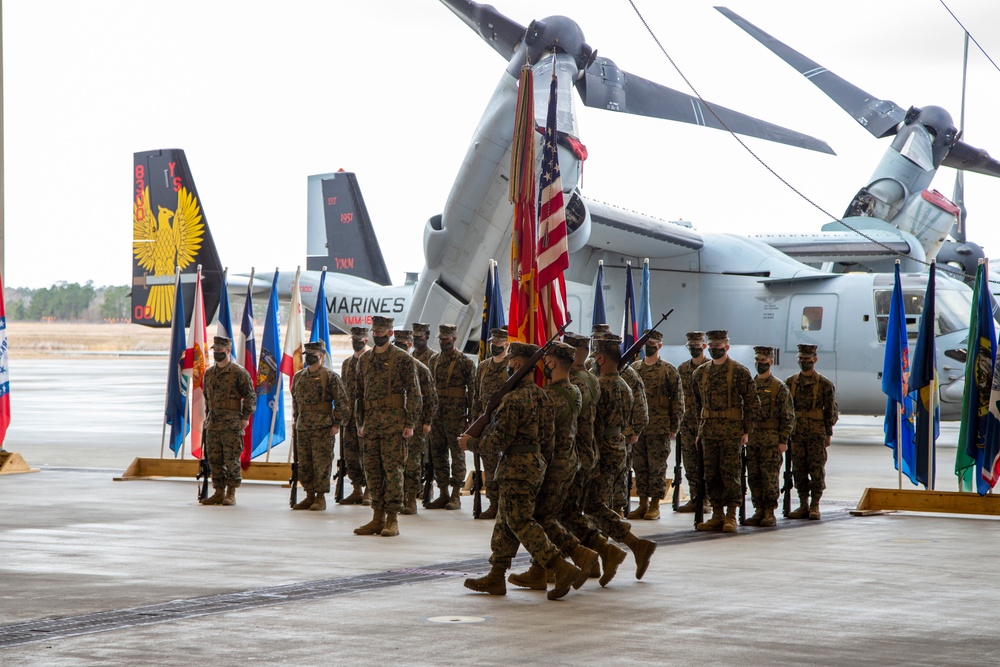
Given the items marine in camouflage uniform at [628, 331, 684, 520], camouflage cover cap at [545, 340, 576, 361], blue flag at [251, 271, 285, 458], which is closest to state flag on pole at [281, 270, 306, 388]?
blue flag at [251, 271, 285, 458]

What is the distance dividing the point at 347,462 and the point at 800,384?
4186mm

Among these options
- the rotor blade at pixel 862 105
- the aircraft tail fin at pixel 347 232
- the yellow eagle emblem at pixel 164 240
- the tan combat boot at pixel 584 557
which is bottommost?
the tan combat boot at pixel 584 557

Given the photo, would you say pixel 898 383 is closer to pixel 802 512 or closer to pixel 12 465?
pixel 802 512

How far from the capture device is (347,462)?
448 inches

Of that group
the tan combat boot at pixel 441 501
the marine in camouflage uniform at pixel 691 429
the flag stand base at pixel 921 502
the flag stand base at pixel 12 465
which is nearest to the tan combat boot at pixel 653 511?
the marine in camouflage uniform at pixel 691 429

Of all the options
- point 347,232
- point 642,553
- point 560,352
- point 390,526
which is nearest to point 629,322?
point 390,526

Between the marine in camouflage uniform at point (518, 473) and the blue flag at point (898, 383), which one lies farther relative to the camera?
the blue flag at point (898, 383)

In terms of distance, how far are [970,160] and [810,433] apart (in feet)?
44.0

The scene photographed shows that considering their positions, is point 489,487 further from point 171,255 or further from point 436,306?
point 171,255

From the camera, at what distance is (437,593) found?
263 inches

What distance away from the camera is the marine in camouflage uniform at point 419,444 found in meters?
10.3

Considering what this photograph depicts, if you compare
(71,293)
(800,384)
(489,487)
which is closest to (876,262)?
(800,384)

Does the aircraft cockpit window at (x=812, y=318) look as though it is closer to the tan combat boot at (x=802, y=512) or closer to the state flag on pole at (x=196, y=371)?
the tan combat boot at (x=802, y=512)

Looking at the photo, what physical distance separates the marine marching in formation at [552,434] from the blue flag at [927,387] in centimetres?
93
